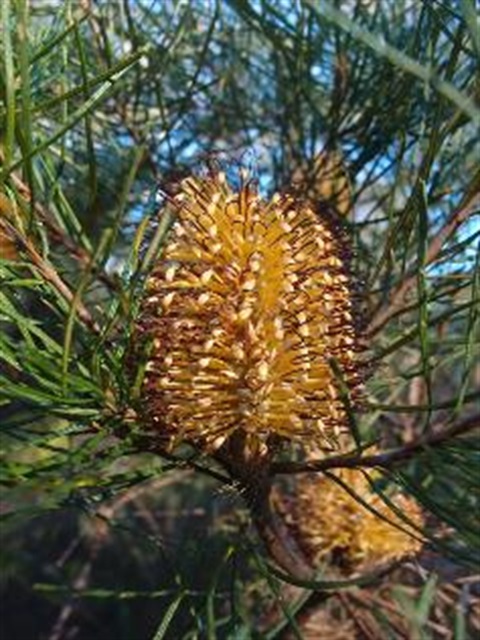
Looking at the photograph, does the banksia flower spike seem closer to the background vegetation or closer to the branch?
the background vegetation

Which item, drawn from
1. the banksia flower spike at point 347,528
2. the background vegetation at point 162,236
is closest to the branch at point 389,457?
the background vegetation at point 162,236

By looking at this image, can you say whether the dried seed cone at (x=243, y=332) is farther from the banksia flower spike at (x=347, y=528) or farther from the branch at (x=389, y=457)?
the banksia flower spike at (x=347, y=528)

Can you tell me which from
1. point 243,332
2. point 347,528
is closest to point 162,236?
point 243,332

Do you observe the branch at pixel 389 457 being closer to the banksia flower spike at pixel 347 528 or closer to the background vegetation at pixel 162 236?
the background vegetation at pixel 162 236

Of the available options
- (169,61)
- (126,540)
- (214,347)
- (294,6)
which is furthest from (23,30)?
(126,540)

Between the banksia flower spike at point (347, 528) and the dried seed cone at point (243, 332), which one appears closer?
the dried seed cone at point (243, 332)

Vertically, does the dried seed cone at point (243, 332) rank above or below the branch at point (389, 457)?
above

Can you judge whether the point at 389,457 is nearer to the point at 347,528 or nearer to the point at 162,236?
the point at 162,236

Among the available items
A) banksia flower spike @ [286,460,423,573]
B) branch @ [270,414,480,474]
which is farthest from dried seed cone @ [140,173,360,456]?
banksia flower spike @ [286,460,423,573]
